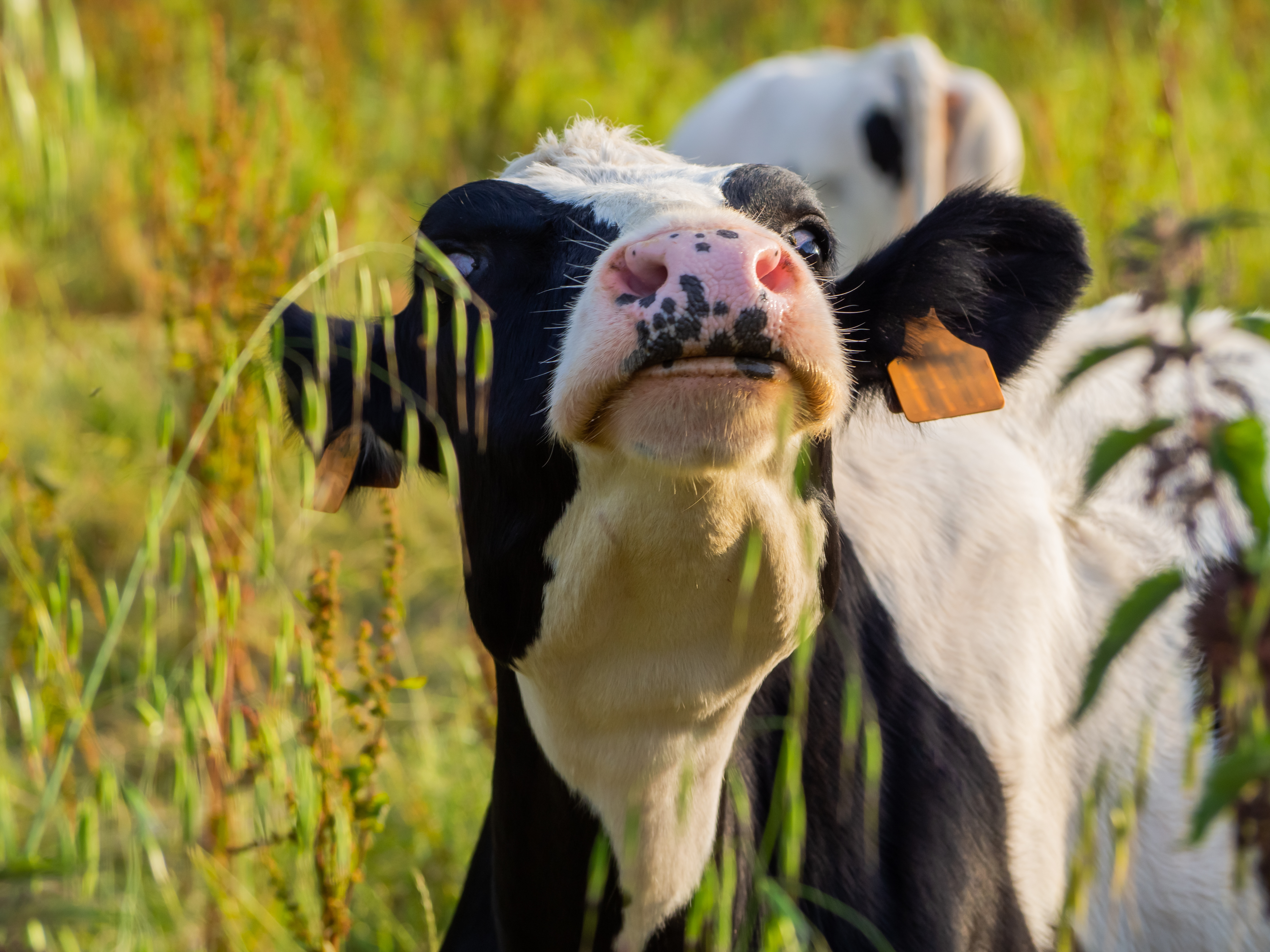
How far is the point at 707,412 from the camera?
161 centimetres

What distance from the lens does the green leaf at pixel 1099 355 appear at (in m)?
1.13

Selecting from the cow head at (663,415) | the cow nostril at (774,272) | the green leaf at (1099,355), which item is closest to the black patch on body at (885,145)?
the cow head at (663,415)

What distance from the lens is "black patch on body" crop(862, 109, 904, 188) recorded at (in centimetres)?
673

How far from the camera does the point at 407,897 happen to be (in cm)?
335

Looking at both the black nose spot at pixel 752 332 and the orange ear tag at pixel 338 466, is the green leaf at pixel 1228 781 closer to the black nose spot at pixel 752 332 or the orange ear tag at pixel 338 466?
the black nose spot at pixel 752 332

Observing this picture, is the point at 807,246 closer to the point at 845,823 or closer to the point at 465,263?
the point at 465,263

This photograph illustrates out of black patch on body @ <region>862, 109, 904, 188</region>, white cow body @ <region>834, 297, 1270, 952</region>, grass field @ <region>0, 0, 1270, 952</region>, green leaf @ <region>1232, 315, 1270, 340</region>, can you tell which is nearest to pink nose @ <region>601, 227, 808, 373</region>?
grass field @ <region>0, 0, 1270, 952</region>

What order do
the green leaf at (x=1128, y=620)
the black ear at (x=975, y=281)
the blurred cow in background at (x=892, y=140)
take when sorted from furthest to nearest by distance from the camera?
the blurred cow in background at (x=892, y=140), the black ear at (x=975, y=281), the green leaf at (x=1128, y=620)

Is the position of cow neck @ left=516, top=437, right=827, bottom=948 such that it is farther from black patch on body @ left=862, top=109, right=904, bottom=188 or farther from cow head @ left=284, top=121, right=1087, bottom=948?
black patch on body @ left=862, top=109, right=904, bottom=188

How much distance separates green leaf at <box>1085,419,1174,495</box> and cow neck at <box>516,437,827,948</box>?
1.59ft

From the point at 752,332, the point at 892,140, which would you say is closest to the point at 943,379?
the point at 752,332

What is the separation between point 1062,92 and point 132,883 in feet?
25.0

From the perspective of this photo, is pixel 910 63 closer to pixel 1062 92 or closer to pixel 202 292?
pixel 1062 92

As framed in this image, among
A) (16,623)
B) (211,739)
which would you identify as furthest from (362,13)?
(211,739)
